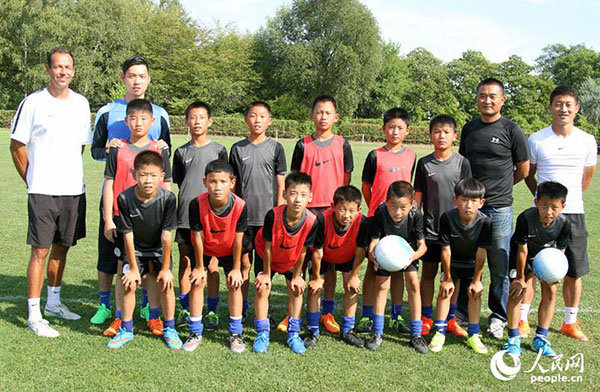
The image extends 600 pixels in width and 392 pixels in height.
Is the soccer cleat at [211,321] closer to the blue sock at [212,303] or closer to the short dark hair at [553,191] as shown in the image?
the blue sock at [212,303]

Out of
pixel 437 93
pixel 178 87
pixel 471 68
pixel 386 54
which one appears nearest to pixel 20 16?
pixel 178 87

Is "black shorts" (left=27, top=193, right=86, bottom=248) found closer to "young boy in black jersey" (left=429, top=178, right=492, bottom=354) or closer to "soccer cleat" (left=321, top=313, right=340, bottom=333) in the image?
"soccer cleat" (left=321, top=313, right=340, bottom=333)

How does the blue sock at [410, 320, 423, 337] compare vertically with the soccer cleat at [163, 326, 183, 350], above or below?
above

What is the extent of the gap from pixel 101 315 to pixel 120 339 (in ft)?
2.31

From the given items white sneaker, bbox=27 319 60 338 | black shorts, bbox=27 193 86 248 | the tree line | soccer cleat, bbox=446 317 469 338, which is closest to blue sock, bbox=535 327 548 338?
soccer cleat, bbox=446 317 469 338

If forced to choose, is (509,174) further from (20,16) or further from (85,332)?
(20,16)

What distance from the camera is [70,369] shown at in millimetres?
3982

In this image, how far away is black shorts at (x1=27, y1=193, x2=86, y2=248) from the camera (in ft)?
15.7

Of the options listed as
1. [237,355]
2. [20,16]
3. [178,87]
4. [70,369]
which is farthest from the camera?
[178,87]

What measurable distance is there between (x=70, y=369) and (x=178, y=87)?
50.7 m

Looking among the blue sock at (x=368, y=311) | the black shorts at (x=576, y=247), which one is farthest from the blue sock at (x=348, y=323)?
the black shorts at (x=576, y=247)

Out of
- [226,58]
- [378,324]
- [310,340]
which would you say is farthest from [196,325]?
[226,58]

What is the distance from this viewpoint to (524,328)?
5.05m

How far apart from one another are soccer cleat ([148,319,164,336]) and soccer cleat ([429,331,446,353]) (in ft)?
8.04
